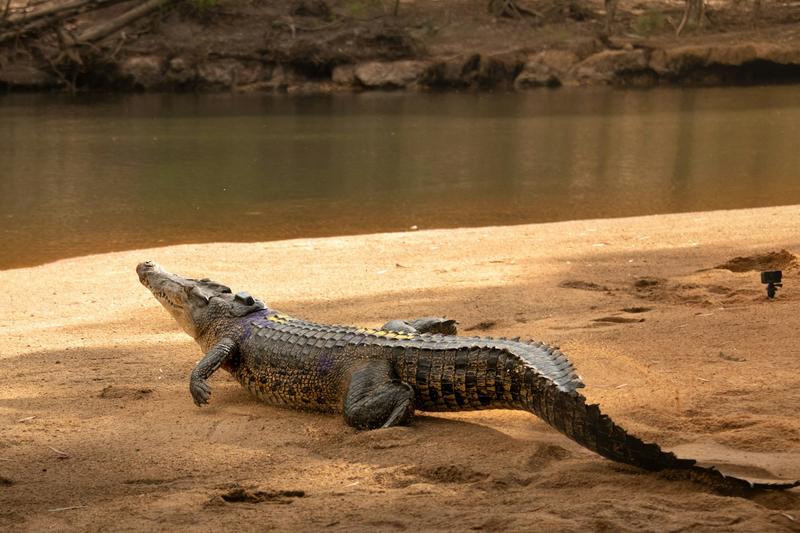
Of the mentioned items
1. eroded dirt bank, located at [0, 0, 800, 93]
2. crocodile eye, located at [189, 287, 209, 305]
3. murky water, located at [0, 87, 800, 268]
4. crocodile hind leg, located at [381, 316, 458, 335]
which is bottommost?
murky water, located at [0, 87, 800, 268]

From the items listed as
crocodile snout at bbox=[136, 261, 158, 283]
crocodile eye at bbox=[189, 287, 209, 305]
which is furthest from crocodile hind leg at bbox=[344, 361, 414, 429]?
crocodile snout at bbox=[136, 261, 158, 283]

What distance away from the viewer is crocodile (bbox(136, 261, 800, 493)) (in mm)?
3381

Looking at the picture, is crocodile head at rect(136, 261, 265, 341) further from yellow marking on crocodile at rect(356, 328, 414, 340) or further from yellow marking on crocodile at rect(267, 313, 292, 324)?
yellow marking on crocodile at rect(356, 328, 414, 340)

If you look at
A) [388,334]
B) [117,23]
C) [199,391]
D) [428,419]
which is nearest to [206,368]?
[199,391]

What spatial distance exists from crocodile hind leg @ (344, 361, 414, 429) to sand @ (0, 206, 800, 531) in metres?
0.08

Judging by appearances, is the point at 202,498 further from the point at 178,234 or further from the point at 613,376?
the point at 178,234

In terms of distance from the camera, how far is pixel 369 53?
106ft

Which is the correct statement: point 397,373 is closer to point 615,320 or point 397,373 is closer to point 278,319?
point 278,319

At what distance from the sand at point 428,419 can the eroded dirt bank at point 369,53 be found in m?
24.3

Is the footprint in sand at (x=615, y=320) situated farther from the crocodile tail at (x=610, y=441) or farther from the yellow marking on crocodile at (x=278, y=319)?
the crocodile tail at (x=610, y=441)

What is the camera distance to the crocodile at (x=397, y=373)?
3.38m

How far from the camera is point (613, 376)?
452cm

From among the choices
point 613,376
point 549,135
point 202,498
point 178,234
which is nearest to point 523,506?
point 202,498

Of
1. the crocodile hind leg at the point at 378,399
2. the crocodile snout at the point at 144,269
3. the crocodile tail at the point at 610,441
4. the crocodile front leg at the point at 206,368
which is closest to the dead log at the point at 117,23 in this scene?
the crocodile snout at the point at 144,269
